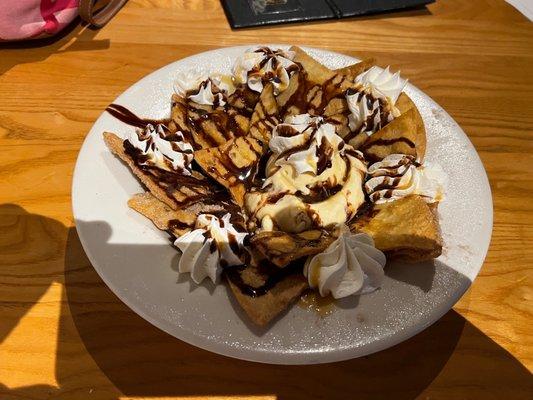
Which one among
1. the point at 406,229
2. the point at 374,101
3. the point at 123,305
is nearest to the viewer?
the point at 406,229

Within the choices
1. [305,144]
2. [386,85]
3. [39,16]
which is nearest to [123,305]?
[305,144]

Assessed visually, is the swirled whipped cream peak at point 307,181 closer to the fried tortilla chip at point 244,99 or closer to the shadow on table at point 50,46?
the fried tortilla chip at point 244,99

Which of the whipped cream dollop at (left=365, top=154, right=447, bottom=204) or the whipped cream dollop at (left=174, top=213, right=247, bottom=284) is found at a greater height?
the whipped cream dollop at (left=365, top=154, right=447, bottom=204)

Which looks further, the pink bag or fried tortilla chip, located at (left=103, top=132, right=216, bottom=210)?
the pink bag

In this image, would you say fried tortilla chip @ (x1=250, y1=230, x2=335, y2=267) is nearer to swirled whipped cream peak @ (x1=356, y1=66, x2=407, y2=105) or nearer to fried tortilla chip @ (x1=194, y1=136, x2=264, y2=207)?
fried tortilla chip @ (x1=194, y1=136, x2=264, y2=207)

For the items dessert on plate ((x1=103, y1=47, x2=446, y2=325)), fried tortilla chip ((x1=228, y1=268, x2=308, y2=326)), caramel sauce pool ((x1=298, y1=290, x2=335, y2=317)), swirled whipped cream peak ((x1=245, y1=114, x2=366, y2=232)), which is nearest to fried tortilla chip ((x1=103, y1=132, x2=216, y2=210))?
dessert on plate ((x1=103, y1=47, x2=446, y2=325))

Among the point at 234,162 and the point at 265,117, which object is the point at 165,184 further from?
the point at 265,117
